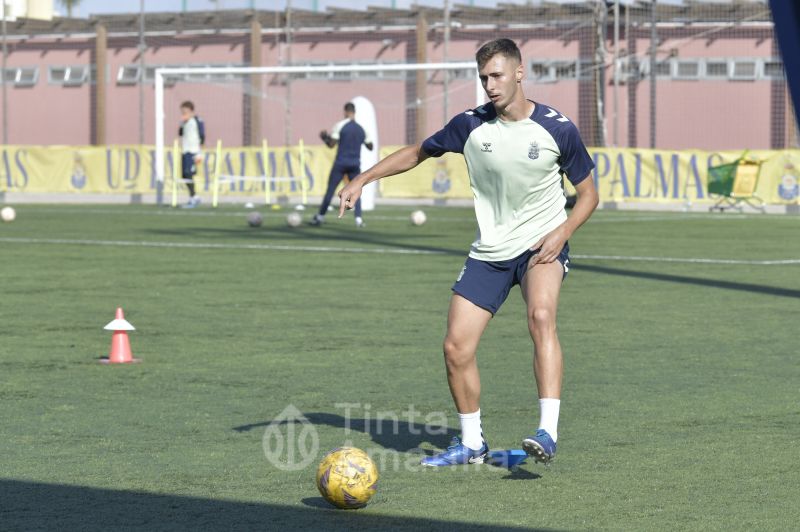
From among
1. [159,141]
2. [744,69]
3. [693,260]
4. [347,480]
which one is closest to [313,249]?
[693,260]

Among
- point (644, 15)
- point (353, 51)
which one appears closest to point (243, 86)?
point (353, 51)

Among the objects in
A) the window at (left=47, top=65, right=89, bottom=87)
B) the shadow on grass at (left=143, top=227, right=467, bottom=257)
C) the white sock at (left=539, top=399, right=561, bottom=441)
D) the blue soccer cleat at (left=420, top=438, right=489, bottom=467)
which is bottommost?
the blue soccer cleat at (left=420, top=438, right=489, bottom=467)

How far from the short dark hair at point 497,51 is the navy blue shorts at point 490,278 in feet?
2.90

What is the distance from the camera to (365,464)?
19.3 feet

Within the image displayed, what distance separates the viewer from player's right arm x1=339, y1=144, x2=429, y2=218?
267 inches

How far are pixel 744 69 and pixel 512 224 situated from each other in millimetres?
43852

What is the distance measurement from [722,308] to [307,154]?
25376 millimetres

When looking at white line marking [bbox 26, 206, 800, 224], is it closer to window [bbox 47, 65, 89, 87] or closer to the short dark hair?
the short dark hair

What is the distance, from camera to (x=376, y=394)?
343 inches

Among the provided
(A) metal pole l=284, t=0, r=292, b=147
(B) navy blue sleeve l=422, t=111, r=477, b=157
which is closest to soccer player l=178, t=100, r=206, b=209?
(A) metal pole l=284, t=0, r=292, b=147

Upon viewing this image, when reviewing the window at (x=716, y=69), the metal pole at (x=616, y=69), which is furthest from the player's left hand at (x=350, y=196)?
the window at (x=716, y=69)

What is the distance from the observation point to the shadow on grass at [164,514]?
217 inches

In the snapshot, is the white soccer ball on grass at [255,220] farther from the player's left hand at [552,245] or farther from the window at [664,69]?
the window at [664,69]

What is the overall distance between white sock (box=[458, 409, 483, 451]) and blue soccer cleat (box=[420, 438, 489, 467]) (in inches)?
0.8
